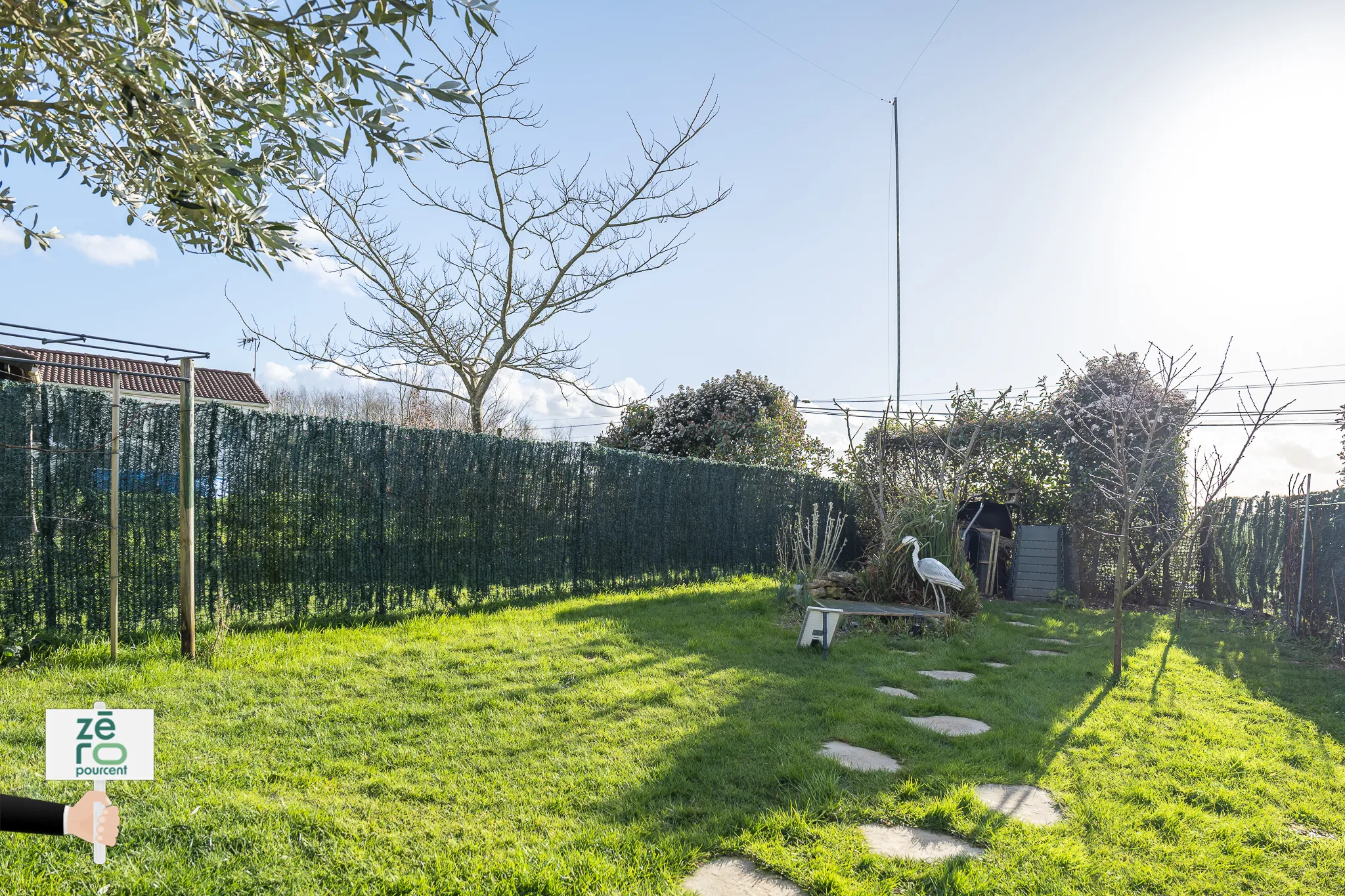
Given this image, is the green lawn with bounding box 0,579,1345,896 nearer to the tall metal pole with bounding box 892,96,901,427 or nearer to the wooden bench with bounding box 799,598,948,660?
the wooden bench with bounding box 799,598,948,660

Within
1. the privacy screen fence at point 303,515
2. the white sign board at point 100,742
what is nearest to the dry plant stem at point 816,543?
the privacy screen fence at point 303,515

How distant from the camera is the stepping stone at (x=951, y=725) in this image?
4.06m

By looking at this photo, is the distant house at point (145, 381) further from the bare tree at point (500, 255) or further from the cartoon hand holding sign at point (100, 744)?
the cartoon hand holding sign at point (100, 744)

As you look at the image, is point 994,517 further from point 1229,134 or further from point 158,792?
point 158,792

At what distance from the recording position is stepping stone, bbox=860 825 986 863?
2607 mm

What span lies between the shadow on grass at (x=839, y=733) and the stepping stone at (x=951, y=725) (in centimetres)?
7

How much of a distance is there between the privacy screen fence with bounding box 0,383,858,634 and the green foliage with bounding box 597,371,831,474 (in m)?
3.65

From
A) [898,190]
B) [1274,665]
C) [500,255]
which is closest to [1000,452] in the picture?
[898,190]

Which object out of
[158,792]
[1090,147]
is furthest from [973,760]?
[1090,147]

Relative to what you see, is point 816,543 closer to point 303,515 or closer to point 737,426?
point 737,426

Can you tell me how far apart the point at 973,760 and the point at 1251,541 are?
27.9 ft

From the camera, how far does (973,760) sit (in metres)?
3.56

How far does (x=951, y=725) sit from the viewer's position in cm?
421

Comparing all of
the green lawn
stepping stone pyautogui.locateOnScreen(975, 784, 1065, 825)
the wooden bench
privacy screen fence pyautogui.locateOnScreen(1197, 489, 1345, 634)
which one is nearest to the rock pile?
the wooden bench
